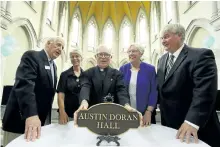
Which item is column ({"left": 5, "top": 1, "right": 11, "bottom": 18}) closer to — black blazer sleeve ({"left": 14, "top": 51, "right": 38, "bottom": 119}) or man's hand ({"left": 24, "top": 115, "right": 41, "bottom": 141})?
black blazer sleeve ({"left": 14, "top": 51, "right": 38, "bottom": 119})

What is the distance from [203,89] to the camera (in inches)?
60.2

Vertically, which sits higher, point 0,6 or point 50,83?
point 0,6

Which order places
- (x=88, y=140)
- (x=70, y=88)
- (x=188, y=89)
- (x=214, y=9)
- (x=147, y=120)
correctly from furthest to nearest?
(x=214, y=9), (x=70, y=88), (x=147, y=120), (x=188, y=89), (x=88, y=140)

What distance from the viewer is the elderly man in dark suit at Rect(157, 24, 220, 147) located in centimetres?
147

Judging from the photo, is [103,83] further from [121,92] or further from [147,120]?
[147,120]

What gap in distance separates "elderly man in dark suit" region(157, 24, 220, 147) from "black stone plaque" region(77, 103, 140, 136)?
16.7 inches

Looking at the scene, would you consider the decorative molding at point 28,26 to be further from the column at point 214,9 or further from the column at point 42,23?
the column at point 214,9

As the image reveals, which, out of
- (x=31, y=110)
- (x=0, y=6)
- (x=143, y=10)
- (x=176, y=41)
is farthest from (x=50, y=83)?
(x=143, y=10)

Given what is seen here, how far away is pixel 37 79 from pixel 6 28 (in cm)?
562

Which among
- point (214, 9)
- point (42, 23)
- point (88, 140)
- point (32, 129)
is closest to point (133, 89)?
point (88, 140)

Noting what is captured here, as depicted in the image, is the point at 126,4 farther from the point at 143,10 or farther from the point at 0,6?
the point at 0,6

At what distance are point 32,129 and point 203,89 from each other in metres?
1.41

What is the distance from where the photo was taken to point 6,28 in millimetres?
6418

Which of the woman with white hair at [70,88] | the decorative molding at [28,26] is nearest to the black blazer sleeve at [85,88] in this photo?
the woman with white hair at [70,88]
